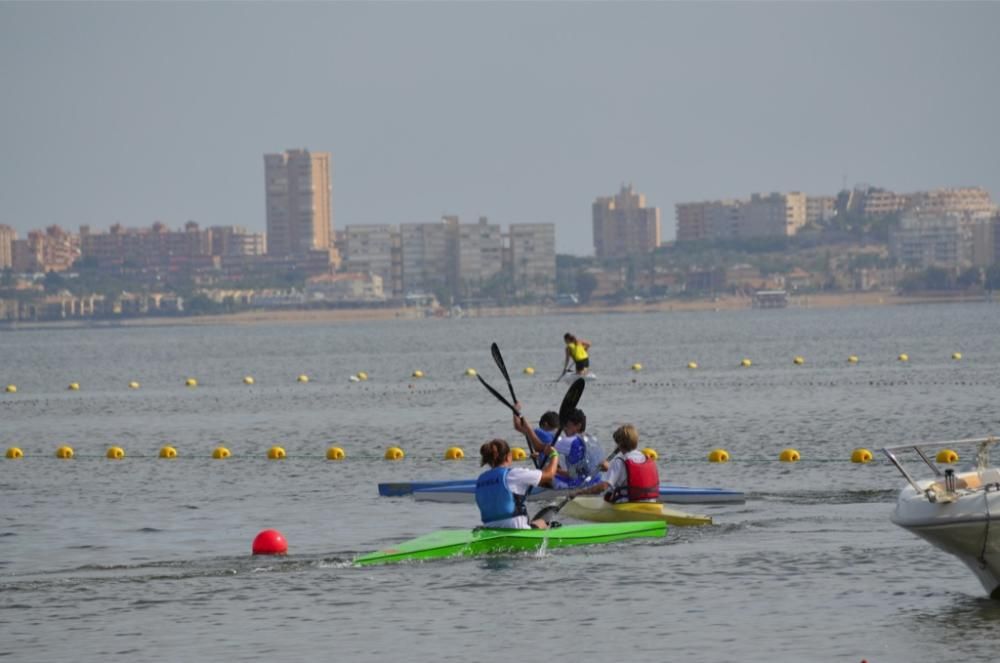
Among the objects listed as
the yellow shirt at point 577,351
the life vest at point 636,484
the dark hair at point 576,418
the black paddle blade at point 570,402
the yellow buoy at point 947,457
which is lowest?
the yellow buoy at point 947,457

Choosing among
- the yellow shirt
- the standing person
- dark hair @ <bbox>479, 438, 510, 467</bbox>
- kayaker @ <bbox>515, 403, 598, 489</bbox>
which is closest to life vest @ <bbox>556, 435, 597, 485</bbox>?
kayaker @ <bbox>515, 403, 598, 489</bbox>

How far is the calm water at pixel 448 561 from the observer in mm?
19156

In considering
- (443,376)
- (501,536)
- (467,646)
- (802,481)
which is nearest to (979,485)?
(467,646)

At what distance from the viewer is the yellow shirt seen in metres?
56.5

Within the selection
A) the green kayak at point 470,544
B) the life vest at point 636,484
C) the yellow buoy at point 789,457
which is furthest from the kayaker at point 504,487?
the yellow buoy at point 789,457

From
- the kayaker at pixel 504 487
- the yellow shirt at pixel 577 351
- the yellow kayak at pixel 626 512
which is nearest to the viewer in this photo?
the kayaker at pixel 504 487

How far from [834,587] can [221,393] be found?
175 ft

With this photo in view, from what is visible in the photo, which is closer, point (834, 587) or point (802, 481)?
point (834, 587)

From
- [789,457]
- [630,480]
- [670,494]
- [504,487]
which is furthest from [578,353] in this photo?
[504,487]

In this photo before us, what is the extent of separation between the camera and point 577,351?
5694 centimetres

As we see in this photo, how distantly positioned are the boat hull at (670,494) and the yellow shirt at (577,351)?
26.2 metres

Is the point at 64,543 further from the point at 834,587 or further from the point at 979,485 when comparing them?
the point at 979,485

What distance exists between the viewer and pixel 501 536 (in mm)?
23328

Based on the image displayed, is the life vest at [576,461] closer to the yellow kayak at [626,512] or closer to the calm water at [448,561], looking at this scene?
the yellow kayak at [626,512]
